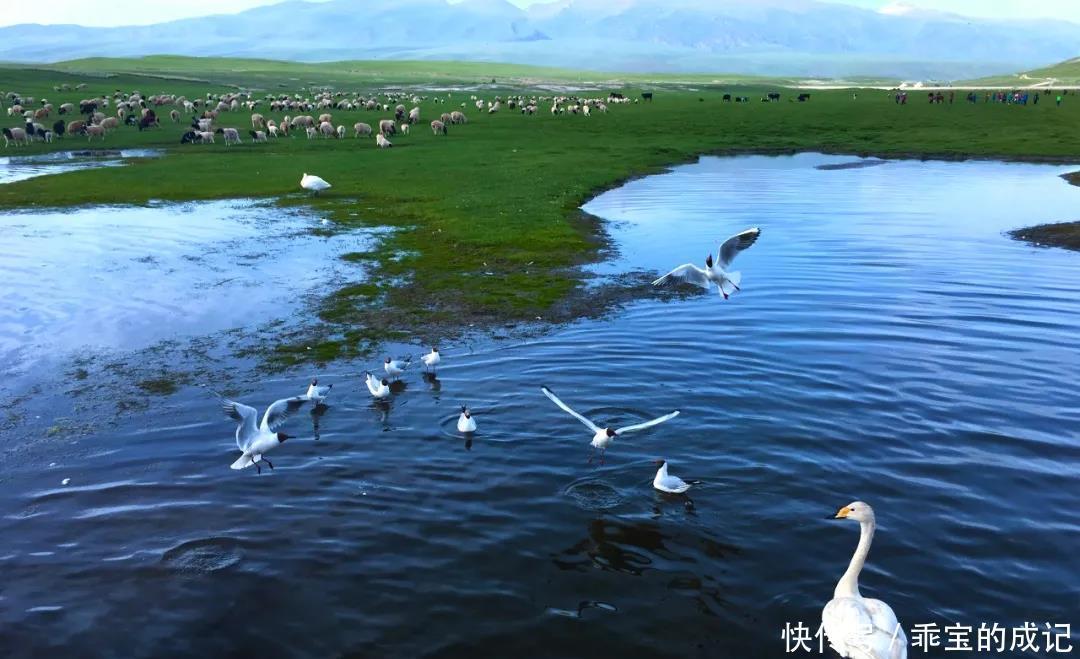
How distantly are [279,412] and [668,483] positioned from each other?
7.04m

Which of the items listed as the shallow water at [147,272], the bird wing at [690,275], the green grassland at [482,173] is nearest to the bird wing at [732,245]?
the bird wing at [690,275]

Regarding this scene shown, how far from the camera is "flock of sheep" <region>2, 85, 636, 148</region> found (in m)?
66.4

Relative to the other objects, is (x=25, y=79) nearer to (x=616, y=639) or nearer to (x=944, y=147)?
(x=944, y=147)

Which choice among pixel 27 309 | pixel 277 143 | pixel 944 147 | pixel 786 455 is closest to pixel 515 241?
Result: pixel 27 309

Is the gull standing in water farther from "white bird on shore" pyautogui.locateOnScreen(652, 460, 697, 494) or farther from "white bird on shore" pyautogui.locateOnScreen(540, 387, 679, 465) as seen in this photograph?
"white bird on shore" pyautogui.locateOnScreen(652, 460, 697, 494)

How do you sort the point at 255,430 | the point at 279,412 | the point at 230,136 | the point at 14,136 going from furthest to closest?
1. the point at 230,136
2. the point at 14,136
3. the point at 279,412
4. the point at 255,430

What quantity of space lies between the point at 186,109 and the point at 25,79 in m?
54.6

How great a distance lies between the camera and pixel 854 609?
9.20 metres

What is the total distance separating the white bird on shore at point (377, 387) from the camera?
1641cm

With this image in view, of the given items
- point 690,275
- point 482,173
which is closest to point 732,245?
point 690,275

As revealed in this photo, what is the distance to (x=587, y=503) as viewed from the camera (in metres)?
12.8

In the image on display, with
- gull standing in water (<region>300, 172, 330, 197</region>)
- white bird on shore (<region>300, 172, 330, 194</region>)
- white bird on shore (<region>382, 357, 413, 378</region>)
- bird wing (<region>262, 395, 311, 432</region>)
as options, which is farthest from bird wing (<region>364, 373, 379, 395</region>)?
white bird on shore (<region>300, 172, 330, 194</region>)

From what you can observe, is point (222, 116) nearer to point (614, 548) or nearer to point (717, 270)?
point (717, 270)

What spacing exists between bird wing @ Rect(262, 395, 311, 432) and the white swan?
31.2ft
